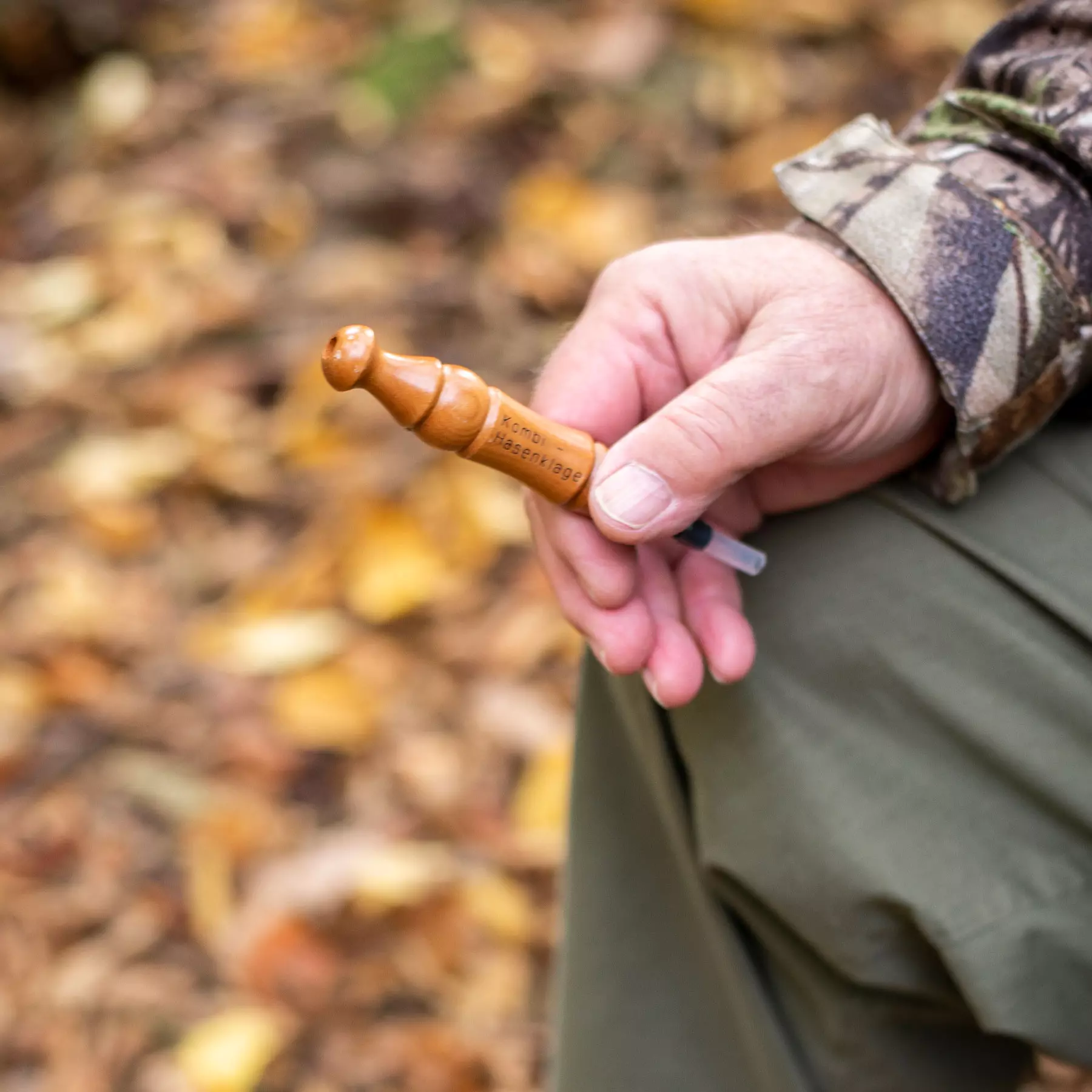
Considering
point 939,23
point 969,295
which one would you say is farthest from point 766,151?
point 969,295

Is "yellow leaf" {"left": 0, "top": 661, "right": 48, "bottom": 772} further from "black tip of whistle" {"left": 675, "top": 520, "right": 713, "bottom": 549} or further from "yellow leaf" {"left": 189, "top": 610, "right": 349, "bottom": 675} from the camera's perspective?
"black tip of whistle" {"left": 675, "top": 520, "right": 713, "bottom": 549}

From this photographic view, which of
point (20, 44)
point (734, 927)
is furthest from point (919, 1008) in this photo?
point (20, 44)

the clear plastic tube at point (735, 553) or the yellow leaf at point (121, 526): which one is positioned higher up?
the clear plastic tube at point (735, 553)

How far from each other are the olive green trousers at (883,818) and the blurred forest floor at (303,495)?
332mm

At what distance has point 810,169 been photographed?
0.71 m

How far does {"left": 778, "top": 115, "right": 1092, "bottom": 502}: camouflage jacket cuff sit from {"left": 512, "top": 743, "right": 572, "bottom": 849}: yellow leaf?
712mm


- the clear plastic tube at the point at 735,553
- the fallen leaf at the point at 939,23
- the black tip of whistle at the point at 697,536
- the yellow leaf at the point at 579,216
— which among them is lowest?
the yellow leaf at the point at 579,216

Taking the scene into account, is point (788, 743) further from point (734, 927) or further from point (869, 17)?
point (869, 17)

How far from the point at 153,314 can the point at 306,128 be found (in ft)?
1.57

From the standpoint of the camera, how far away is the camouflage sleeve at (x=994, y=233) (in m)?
0.65

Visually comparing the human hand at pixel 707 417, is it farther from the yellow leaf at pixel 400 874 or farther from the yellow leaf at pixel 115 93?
the yellow leaf at pixel 115 93

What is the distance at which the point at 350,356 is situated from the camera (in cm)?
55

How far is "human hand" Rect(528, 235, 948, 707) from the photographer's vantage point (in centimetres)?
62

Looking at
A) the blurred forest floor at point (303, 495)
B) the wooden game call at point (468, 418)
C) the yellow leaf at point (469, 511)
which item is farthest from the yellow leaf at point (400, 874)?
the wooden game call at point (468, 418)
